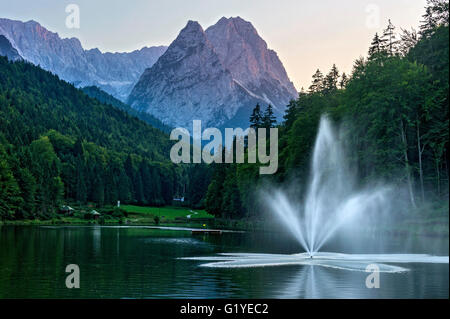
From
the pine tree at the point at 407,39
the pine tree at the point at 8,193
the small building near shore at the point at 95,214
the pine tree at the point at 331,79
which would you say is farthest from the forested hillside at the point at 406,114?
the small building near shore at the point at 95,214

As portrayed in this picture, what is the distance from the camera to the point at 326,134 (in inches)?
3885

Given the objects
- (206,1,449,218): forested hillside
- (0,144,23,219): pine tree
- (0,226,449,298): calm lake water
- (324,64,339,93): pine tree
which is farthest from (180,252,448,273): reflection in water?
(0,144,23,219): pine tree

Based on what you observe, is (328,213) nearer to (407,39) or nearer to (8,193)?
(407,39)

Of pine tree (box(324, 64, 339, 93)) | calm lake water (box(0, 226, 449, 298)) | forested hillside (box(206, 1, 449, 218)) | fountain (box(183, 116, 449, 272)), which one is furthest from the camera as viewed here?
pine tree (box(324, 64, 339, 93))

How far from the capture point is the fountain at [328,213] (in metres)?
46.7

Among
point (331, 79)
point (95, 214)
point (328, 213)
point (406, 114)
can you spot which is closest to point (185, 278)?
point (328, 213)

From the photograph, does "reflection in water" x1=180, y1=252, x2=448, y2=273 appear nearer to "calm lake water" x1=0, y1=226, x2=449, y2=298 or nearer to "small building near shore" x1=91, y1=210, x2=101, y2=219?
"calm lake water" x1=0, y1=226, x2=449, y2=298

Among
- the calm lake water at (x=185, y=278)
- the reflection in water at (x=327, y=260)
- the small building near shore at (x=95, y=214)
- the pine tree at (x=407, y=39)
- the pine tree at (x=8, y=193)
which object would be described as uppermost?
the pine tree at (x=407, y=39)

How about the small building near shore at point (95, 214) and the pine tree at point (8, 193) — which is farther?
the small building near shore at point (95, 214)

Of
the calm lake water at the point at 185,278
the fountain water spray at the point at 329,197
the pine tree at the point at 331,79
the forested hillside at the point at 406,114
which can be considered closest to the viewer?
the calm lake water at the point at 185,278

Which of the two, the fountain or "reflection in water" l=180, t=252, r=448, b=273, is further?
the fountain

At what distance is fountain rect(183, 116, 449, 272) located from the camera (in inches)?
1839

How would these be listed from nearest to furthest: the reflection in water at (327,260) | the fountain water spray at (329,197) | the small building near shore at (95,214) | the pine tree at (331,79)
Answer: the reflection in water at (327,260) → the fountain water spray at (329,197) → the pine tree at (331,79) → the small building near shore at (95,214)

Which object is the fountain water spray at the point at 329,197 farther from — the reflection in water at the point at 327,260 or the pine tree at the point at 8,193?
the pine tree at the point at 8,193
